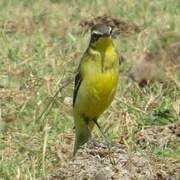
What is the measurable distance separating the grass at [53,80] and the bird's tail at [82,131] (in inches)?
7.7

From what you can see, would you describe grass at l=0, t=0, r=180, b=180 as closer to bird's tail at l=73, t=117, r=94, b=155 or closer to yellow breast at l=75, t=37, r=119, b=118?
A: bird's tail at l=73, t=117, r=94, b=155

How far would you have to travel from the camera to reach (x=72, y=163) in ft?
19.3

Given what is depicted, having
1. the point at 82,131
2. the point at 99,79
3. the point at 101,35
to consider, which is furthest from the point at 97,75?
the point at 82,131

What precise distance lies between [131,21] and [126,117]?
10.00ft

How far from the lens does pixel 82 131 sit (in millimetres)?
6637

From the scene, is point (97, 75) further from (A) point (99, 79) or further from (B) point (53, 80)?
(B) point (53, 80)

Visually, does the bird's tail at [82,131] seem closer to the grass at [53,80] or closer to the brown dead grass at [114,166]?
the grass at [53,80]

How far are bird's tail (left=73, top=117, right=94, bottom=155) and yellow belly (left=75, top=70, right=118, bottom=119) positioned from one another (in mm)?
289

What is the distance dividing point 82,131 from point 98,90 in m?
0.62

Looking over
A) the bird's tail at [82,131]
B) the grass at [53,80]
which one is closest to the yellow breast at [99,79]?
the bird's tail at [82,131]

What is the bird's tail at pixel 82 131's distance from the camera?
6.54 meters

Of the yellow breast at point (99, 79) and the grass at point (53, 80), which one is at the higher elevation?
the yellow breast at point (99, 79)

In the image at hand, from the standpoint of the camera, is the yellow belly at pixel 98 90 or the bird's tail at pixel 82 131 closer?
the yellow belly at pixel 98 90

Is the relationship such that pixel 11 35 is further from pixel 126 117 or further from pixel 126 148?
pixel 126 148
